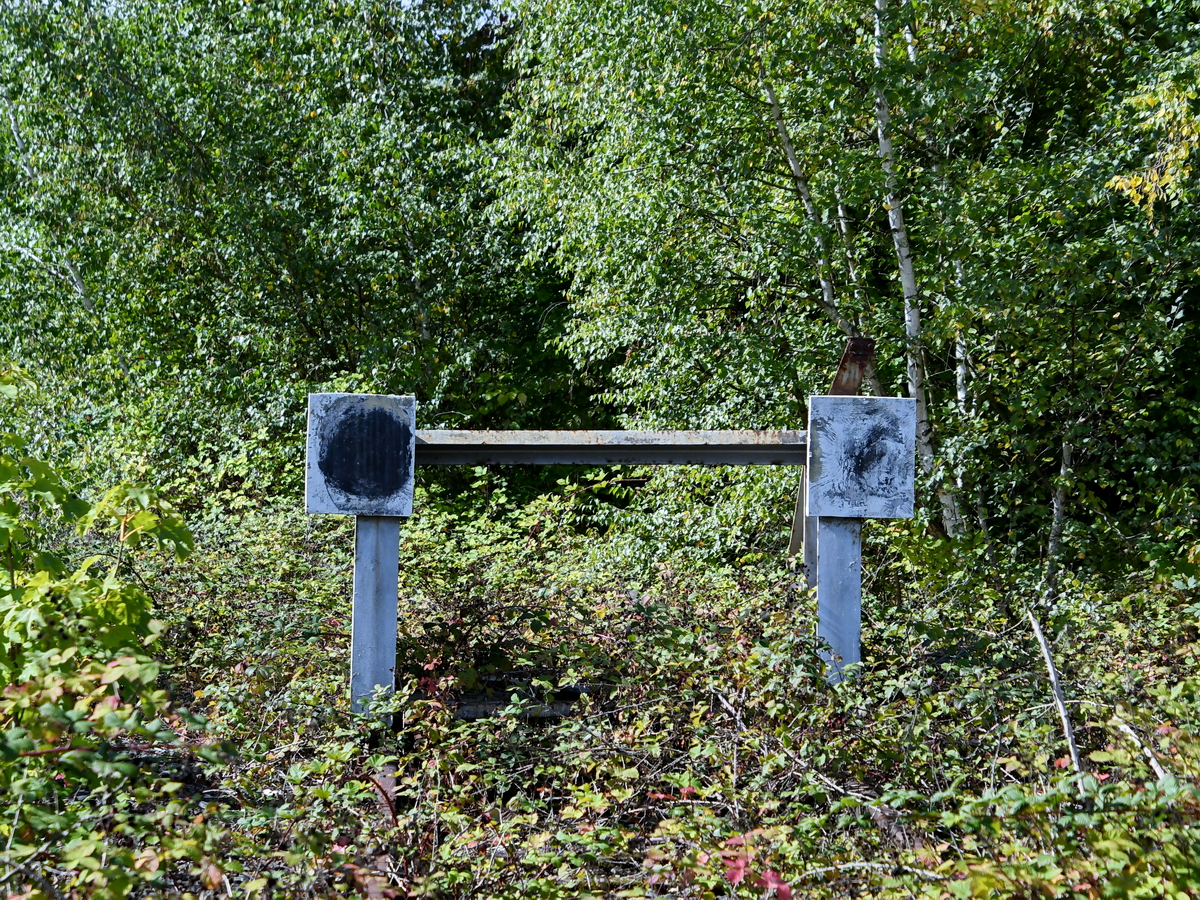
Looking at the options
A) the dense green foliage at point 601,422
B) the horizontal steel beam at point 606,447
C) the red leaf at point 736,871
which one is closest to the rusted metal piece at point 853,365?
the horizontal steel beam at point 606,447

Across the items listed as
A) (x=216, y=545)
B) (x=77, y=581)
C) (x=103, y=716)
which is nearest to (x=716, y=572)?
(x=216, y=545)

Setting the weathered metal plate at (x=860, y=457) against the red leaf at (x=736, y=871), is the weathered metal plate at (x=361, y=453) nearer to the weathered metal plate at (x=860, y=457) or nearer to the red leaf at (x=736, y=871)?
the weathered metal plate at (x=860, y=457)

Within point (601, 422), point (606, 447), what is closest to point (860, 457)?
point (606, 447)

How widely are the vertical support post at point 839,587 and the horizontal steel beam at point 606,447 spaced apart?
0.39m

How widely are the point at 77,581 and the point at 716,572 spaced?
4.41m

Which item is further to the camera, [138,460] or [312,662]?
[138,460]

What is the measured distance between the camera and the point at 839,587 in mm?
4754

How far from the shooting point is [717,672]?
15.8ft

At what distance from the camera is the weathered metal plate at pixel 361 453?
4.64 meters

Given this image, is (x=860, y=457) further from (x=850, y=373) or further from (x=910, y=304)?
(x=910, y=304)

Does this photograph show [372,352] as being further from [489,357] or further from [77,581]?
[77,581]

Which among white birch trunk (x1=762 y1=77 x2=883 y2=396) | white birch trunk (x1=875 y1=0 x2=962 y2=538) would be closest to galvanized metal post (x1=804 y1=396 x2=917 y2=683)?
white birch trunk (x1=875 y1=0 x2=962 y2=538)

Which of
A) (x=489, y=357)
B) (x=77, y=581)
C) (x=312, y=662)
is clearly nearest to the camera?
(x=77, y=581)

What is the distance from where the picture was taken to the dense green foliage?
10.5ft
